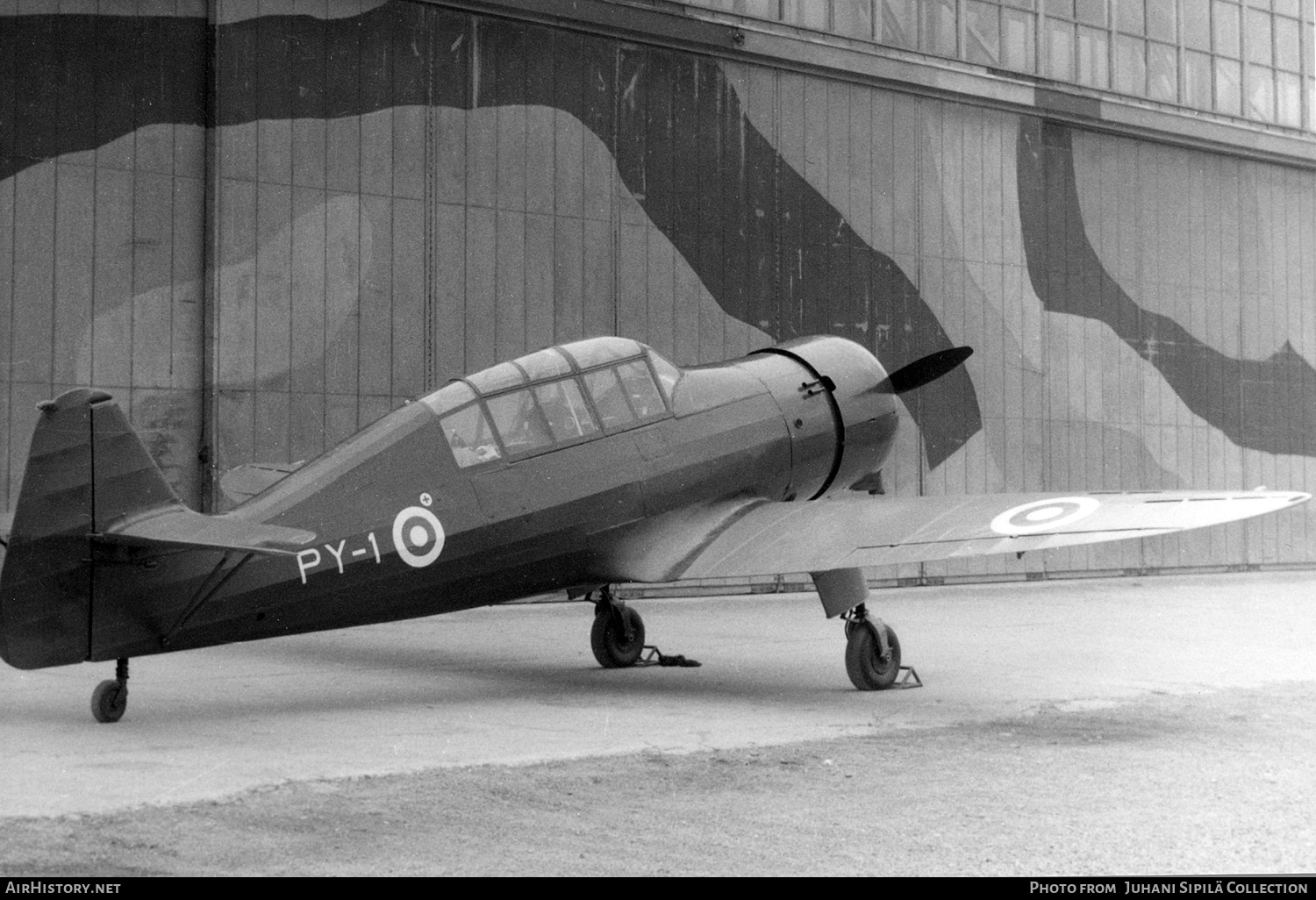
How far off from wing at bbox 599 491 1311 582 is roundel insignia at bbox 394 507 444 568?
1564mm

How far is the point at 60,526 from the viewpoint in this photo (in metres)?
8.00

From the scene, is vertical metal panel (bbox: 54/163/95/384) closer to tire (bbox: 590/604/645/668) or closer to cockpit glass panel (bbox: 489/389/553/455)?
tire (bbox: 590/604/645/668)

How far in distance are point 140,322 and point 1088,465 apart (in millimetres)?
15688

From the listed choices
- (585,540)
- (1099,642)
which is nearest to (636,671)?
(585,540)

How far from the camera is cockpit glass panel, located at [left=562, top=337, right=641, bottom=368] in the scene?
10930mm

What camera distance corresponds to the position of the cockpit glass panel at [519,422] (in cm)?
1024

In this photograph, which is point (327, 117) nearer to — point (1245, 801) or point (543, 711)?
point (543, 711)


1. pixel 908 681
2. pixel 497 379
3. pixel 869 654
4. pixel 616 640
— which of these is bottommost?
pixel 908 681

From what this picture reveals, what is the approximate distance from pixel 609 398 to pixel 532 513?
1.27 meters

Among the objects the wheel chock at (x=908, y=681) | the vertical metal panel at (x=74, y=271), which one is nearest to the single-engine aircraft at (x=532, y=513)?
the wheel chock at (x=908, y=681)

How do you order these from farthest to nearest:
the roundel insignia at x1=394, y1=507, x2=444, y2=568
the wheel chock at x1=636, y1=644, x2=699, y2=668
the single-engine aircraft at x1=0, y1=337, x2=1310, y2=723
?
the wheel chock at x1=636, y1=644, x2=699, y2=668
the roundel insignia at x1=394, y1=507, x2=444, y2=568
the single-engine aircraft at x1=0, y1=337, x2=1310, y2=723

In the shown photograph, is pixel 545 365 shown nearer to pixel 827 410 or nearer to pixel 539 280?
pixel 827 410

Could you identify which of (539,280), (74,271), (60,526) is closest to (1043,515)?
(60,526)

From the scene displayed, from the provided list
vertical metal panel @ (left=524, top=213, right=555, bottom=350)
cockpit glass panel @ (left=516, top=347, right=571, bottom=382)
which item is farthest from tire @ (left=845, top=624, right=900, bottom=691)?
vertical metal panel @ (left=524, top=213, right=555, bottom=350)
